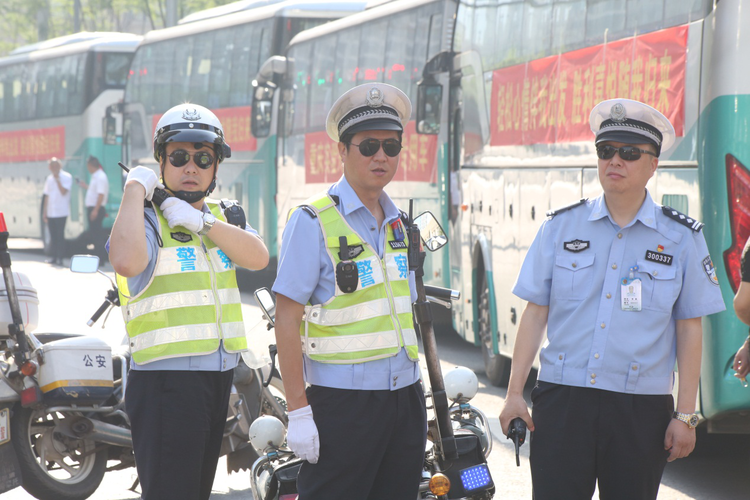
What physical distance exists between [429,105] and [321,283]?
28.1ft

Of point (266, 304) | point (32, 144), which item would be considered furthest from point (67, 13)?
point (266, 304)

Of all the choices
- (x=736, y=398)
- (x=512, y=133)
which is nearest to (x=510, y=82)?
(x=512, y=133)

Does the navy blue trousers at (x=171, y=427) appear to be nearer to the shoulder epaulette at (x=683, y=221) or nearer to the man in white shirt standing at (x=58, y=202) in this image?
the shoulder epaulette at (x=683, y=221)

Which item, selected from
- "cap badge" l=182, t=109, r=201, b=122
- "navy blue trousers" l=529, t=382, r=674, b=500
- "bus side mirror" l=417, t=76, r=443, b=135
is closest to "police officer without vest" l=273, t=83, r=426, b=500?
"navy blue trousers" l=529, t=382, r=674, b=500

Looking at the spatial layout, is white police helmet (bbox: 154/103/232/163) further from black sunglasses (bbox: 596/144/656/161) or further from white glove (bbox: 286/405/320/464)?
black sunglasses (bbox: 596/144/656/161)

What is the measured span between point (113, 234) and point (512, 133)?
557cm

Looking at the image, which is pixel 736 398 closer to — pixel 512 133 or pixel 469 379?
pixel 469 379

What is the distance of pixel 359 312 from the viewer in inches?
138

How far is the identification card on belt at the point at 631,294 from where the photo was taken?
Result: 3.71m

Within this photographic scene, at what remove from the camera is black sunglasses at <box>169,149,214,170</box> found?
4.14m

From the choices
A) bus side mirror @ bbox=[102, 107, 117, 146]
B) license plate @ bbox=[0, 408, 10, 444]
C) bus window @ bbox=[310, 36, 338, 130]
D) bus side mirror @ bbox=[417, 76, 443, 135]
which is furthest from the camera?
bus side mirror @ bbox=[102, 107, 117, 146]

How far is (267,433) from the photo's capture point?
15.5 feet

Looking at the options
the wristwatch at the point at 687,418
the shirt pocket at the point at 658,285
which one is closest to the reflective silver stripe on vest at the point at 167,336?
the shirt pocket at the point at 658,285

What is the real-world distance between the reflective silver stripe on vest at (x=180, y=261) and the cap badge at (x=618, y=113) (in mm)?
1524
